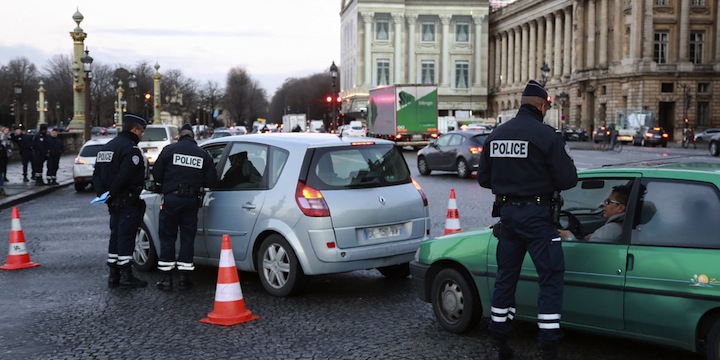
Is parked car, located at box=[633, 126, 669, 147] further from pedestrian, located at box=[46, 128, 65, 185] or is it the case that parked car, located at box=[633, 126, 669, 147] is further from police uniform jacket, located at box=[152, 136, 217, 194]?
police uniform jacket, located at box=[152, 136, 217, 194]

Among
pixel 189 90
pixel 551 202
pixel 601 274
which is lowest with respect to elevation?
pixel 601 274

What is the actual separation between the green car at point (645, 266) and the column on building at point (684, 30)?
7457cm

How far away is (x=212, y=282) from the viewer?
29.3ft

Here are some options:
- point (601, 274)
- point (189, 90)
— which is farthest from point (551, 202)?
point (189, 90)

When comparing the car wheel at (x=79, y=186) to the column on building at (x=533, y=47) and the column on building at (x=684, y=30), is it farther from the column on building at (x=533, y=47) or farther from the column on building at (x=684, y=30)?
the column on building at (x=533, y=47)

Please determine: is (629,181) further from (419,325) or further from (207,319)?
(207,319)

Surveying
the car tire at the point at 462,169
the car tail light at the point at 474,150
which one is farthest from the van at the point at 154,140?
the car tail light at the point at 474,150

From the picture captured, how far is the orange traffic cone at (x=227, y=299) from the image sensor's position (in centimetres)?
706

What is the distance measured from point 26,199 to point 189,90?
12592cm

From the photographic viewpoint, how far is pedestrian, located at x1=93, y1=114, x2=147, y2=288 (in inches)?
334

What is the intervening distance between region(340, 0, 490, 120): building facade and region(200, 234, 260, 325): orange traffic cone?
99.9 metres

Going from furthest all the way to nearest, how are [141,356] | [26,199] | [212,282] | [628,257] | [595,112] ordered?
[595,112], [26,199], [212,282], [141,356], [628,257]

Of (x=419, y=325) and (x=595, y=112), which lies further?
(x=595, y=112)

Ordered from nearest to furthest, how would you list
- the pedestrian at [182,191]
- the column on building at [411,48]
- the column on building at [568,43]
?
the pedestrian at [182,191], the column on building at [568,43], the column on building at [411,48]
